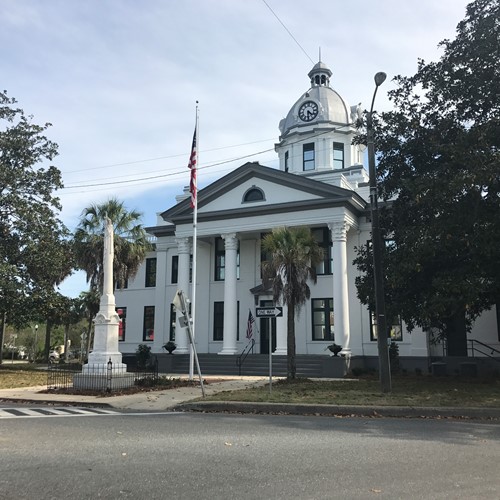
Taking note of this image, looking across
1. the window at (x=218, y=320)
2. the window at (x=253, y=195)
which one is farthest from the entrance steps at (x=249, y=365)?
the window at (x=253, y=195)

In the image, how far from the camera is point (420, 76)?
18.4m

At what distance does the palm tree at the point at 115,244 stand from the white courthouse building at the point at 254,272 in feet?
6.08

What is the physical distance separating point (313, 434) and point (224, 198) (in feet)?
72.0

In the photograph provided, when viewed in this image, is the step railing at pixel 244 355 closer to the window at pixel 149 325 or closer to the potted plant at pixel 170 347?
the potted plant at pixel 170 347

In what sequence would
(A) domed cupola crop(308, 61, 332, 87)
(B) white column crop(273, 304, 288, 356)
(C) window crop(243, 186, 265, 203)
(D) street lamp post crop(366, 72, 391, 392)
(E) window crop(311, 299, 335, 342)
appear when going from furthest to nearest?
1. (A) domed cupola crop(308, 61, 332, 87)
2. (C) window crop(243, 186, 265, 203)
3. (E) window crop(311, 299, 335, 342)
4. (B) white column crop(273, 304, 288, 356)
5. (D) street lamp post crop(366, 72, 391, 392)

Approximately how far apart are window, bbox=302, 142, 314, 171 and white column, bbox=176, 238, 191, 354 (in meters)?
11.6

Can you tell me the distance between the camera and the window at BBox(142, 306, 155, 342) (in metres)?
34.3

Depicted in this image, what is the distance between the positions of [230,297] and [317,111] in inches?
684

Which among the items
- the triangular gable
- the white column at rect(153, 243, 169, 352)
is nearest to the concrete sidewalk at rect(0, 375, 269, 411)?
the triangular gable

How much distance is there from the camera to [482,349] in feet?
84.8

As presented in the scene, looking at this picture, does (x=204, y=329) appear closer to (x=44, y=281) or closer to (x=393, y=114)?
(x=44, y=281)

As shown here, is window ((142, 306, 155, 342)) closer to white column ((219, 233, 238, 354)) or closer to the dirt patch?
white column ((219, 233, 238, 354))

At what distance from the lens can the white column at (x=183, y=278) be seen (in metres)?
28.9

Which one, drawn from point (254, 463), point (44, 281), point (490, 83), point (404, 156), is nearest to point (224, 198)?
point (44, 281)
